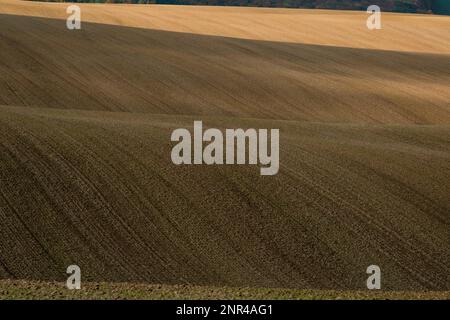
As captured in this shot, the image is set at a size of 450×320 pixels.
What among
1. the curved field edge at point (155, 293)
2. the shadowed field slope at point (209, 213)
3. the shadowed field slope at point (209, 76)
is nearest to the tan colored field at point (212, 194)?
the shadowed field slope at point (209, 213)

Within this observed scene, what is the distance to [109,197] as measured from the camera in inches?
531

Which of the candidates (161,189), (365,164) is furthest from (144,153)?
(365,164)

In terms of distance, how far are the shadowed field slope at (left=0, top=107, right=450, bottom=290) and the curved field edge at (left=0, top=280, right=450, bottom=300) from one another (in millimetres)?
1381

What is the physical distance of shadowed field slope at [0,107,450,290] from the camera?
11.7 metres

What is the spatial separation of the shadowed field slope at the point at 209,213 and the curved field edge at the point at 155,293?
4.53 ft

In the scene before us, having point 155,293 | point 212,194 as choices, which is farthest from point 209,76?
point 155,293

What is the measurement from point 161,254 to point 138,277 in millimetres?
882

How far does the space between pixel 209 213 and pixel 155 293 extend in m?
4.10

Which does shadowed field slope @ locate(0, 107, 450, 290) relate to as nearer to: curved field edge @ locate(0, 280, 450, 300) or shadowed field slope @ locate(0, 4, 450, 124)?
curved field edge @ locate(0, 280, 450, 300)

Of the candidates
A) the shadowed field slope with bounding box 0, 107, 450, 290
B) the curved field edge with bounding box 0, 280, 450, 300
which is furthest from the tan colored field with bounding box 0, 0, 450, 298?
the curved field edge with bounding box 0, 280, 450, 300

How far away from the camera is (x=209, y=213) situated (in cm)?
1327

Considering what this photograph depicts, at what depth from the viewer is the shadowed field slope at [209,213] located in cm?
1167

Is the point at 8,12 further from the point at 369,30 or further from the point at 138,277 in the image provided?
the point at 138,277

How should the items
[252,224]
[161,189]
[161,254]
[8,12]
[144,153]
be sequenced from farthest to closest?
[8,12] → [144,153] → [161,189] → [252,224] → [161,254]
